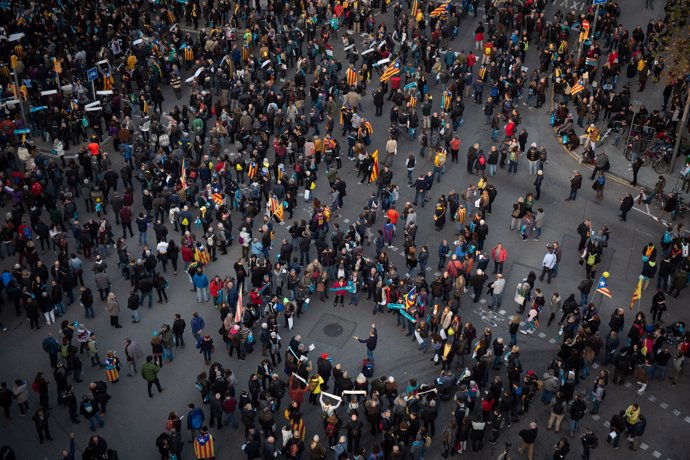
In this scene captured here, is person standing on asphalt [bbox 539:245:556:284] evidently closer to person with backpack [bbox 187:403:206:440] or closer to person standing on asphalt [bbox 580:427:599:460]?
person standing on asphalt [bbox 580:427:599:460]

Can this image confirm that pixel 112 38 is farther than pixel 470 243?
Yes

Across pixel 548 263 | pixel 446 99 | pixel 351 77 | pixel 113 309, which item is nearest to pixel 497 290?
pixel 548 263

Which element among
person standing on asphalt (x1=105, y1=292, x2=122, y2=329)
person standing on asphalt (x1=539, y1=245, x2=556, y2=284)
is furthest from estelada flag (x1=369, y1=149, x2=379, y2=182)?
person standing on asphalt (x1=105, y1=292, x2=122, y2=329)

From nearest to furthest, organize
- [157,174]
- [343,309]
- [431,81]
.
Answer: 1. [343,309]
2. [157,174]
3. [431,81]

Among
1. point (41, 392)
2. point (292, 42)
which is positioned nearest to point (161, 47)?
point (292, 42)

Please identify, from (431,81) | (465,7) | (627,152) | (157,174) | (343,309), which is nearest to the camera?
(343,309)

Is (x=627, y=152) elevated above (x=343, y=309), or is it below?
above

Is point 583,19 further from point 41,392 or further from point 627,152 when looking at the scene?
point 41,392
